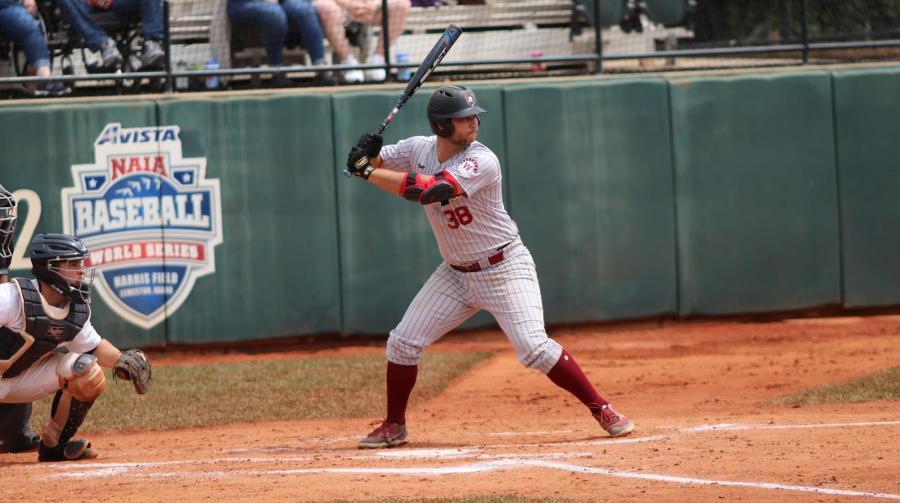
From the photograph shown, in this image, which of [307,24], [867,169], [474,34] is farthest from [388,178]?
[867,169]

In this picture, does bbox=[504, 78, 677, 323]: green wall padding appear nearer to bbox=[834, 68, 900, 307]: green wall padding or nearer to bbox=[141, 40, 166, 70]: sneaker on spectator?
bbox=[834, 68, 900, 307]: green wall padding

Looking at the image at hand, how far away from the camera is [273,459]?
6.05m

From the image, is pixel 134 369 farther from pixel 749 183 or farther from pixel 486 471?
pixel 749 183

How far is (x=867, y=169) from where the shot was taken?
10.9 m

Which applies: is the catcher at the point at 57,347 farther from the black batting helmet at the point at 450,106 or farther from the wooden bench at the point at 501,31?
the wooden bench at the point at 501,31

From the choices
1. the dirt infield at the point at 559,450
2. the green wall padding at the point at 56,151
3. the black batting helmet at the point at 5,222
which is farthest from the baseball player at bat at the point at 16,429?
the green wall padding at the point at 56,151

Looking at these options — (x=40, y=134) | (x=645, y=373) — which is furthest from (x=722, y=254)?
(x=40, y=134)

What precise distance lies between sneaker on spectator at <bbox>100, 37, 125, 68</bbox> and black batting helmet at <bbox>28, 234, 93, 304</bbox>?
4950mm

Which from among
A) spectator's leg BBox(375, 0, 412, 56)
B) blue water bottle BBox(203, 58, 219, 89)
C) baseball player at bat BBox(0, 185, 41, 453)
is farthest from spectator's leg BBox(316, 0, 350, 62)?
baseball player at bat BBox(0, 185, 41, 453)

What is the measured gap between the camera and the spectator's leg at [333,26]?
36.1ft

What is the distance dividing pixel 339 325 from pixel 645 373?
2823mm

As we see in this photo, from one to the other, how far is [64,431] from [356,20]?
6070 millimetres

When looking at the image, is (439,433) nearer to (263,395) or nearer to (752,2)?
(263,395)

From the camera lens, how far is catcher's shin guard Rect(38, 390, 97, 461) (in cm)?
608
